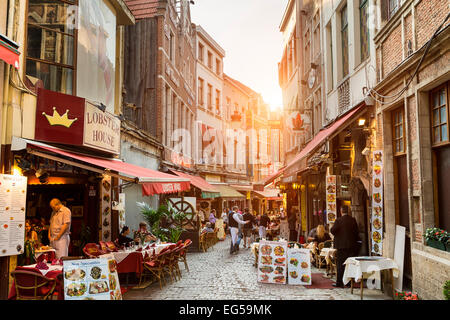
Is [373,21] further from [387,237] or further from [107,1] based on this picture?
[107,1]

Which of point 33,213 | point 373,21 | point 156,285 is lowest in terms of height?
point 156,285

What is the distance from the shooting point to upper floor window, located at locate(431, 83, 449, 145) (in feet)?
20.2

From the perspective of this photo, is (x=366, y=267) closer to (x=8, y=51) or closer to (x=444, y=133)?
(x=444, y=133)

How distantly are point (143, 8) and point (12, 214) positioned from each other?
1244cm

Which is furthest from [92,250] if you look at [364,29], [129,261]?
[364,29]

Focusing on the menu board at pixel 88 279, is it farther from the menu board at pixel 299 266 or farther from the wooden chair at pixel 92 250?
the menu board at pixel 299 266

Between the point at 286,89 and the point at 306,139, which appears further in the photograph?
the point at 286,89

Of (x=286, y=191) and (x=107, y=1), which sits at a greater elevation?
(x=107, y=1)

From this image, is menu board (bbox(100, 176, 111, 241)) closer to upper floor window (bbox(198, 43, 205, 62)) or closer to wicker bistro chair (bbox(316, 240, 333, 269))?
wicker bistro chair (bbox(316, 240, 333, 269))

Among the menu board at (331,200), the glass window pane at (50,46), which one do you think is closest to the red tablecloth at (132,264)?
the glass window pane at (50,46)

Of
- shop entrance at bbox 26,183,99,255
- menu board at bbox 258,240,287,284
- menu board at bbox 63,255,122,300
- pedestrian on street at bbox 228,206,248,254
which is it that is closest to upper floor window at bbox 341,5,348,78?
pedestrian on street at bbox 228,206,248,254
